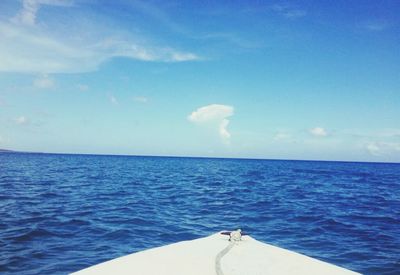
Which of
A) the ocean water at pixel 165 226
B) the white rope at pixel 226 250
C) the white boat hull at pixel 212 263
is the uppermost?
the white rope at pixel 226 250

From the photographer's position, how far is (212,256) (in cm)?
477

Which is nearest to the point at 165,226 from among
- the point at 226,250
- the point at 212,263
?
the point at 226,250

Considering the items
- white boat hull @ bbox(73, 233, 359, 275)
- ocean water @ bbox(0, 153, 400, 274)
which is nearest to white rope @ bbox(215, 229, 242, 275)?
white boat hull @ bbox(73, 233, 359, 275)

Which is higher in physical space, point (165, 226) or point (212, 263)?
point (212, 263)

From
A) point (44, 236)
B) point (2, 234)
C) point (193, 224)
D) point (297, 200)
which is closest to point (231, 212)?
point (193, 224)

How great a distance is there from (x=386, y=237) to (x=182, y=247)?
9.75 m

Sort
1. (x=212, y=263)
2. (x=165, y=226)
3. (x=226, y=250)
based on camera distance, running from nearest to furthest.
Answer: (x=212, y=263) → (x=226, y=250) → (x=165, y=226)

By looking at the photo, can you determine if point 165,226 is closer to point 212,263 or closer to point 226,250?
point 226,250

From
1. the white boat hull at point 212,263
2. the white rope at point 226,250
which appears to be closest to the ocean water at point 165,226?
the white boat hull at point 212,263

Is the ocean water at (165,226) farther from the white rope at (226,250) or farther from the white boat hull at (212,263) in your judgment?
the white rope at (226,250)

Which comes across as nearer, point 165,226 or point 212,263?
point 212,263

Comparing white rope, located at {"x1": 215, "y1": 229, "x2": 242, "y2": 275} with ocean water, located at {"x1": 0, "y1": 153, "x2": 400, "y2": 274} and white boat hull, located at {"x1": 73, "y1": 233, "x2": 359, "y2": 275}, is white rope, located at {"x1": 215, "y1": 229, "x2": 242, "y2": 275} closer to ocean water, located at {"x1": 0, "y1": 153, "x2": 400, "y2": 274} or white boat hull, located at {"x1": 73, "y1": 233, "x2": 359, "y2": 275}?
→ white boat hull, located at {"x1": 73, "y1": 233, "x2": 359, "y2": 275}

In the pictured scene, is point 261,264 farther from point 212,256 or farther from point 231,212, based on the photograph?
point 231,212

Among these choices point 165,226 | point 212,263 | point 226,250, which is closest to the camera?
point 212,263
